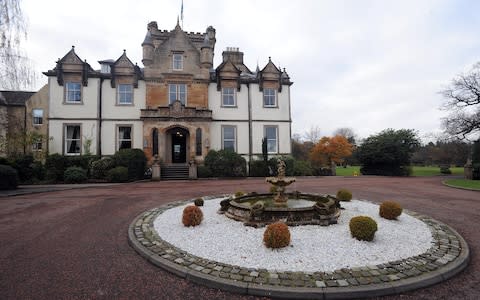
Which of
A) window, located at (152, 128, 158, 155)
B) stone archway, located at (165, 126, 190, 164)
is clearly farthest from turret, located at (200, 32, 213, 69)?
window, located at (152, 128, 158, 155)

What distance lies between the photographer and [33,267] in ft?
12.9

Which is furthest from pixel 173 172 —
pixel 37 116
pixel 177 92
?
pixel 37 116

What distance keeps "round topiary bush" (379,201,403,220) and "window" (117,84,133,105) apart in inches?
856

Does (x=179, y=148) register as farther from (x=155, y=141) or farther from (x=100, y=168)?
(x=100, y=168)

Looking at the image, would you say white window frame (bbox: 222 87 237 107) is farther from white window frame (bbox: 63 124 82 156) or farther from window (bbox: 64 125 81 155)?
window (bbox: 64 125 81 155)

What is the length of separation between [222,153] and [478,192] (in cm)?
1699

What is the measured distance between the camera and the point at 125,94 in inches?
843

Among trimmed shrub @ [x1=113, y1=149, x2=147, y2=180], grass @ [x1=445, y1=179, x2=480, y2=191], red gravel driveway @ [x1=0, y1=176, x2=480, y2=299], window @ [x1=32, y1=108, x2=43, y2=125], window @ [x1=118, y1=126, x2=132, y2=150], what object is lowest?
grass @ [x1=445, y1=179, x2=480, y2=191]

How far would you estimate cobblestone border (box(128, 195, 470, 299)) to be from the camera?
123 inches

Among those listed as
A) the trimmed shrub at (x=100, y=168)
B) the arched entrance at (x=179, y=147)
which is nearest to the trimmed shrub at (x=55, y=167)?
the trimmed shrub at (x=100, y=168)

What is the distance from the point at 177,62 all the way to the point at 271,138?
12069 millimetres

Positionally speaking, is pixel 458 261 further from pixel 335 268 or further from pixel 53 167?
pixel 53 167

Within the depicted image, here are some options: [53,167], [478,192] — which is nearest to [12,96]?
[53,167]

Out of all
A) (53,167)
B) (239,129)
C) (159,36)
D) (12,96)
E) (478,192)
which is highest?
(159,36)
